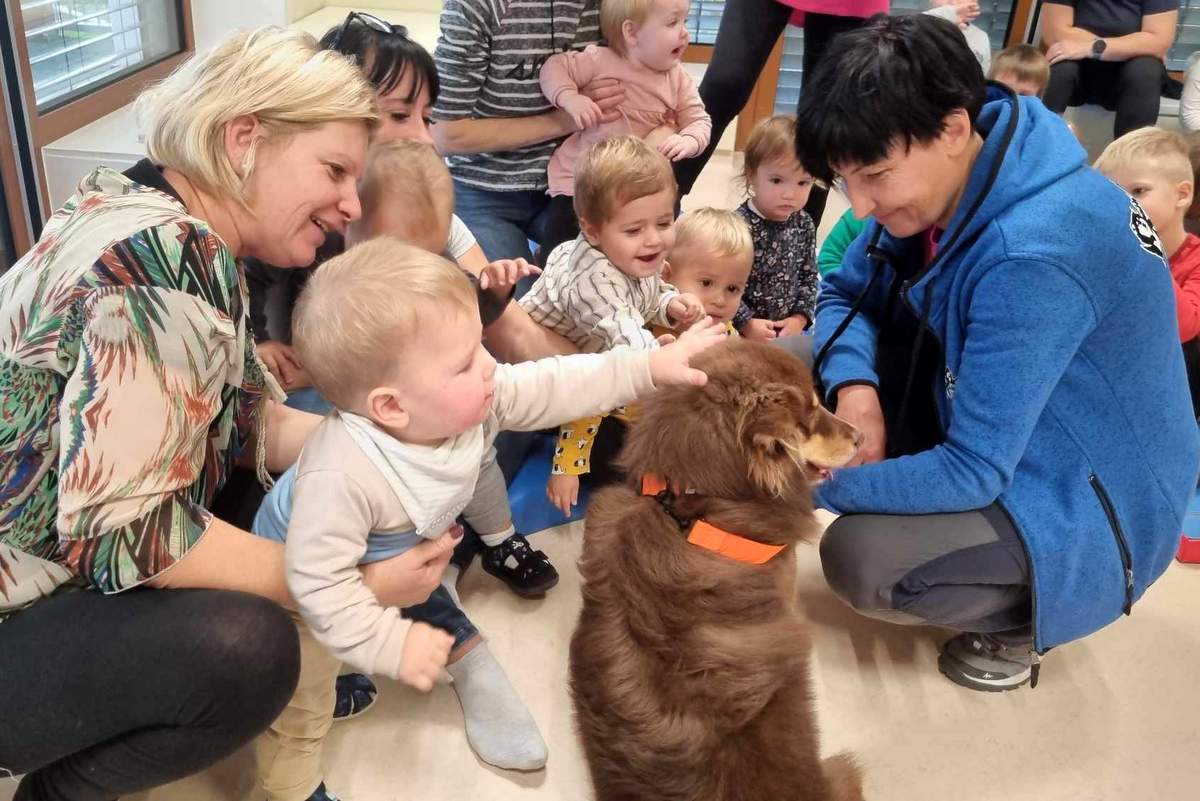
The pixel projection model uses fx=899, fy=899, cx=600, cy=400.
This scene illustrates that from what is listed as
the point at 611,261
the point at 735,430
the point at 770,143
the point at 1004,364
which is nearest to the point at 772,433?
the point at 735,430

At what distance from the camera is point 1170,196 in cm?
237

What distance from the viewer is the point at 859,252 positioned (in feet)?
6.90

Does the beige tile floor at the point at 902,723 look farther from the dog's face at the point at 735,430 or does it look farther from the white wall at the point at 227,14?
the white wall at the point at 227,14

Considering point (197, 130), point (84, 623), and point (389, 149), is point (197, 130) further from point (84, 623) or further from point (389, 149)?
point (84, 623)

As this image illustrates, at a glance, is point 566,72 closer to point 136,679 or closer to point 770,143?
point 770,143

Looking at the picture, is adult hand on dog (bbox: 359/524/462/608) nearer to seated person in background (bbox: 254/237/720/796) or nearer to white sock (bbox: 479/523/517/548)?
seated person in background (bbox: 254/237/720/796)

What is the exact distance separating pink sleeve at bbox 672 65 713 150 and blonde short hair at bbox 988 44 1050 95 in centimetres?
190

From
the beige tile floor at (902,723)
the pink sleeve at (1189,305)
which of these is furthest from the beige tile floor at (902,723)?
the pink sleeve at (1189,305)

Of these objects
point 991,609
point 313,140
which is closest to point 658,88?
point 313,140

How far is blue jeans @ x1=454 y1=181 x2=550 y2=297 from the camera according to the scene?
8.57 ft

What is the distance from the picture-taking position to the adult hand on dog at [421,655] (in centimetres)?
122

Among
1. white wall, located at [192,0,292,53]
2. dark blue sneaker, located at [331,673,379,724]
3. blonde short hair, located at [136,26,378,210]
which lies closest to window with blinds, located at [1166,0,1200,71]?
white wall, located at [192,0,292,53]

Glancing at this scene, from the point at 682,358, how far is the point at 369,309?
0.53 meters

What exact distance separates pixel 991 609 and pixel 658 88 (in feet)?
5.74
